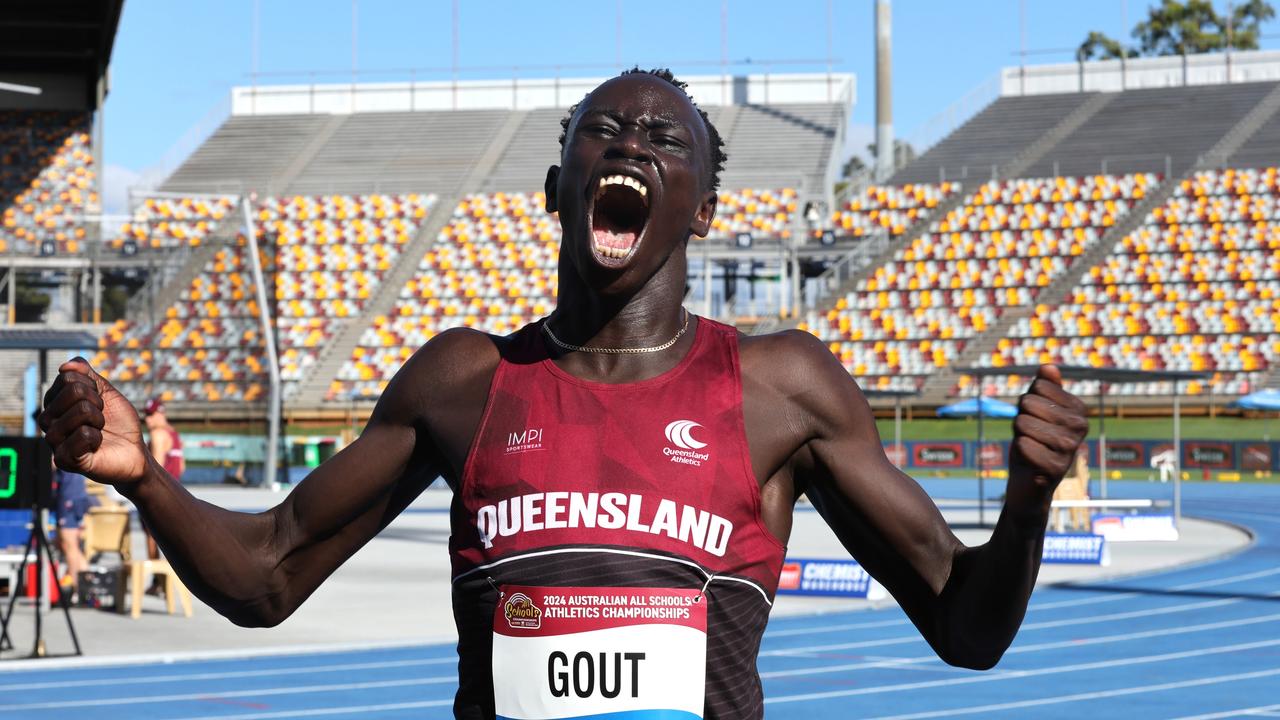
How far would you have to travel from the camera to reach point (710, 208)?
8.50ft

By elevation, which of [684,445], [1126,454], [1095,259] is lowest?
[1126,454]

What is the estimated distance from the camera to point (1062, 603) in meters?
14.9

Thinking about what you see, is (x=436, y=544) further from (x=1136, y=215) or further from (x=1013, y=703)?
(x=1136, y=215)

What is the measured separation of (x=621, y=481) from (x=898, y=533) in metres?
0.45

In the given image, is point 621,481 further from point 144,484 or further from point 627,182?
point 144,484

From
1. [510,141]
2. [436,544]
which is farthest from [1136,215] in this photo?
[436,544]

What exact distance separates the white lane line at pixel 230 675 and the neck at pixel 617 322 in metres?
8.67

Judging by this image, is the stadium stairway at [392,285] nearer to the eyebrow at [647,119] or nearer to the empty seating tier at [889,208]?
the empty seating tier at [889,208]

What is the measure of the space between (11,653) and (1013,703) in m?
6.96

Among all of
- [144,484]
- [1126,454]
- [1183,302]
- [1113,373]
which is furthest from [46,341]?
[1183,302]

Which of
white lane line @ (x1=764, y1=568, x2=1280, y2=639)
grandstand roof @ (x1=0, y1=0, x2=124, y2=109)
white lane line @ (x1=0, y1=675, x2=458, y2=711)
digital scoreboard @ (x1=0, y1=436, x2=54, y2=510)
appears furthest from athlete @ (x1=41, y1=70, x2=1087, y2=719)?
grandstand roof @ (x1=0, y1=0, x2=124, y2=109)

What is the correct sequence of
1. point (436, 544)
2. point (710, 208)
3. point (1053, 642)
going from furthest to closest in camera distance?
point (436, 544)
point (1053, 642)
point (710, 208)

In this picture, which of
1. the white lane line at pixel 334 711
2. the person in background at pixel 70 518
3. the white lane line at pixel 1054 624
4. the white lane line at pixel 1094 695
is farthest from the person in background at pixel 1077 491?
the white lane line at pixel 334 711

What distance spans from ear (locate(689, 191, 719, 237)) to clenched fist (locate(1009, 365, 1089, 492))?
0.61 meters
